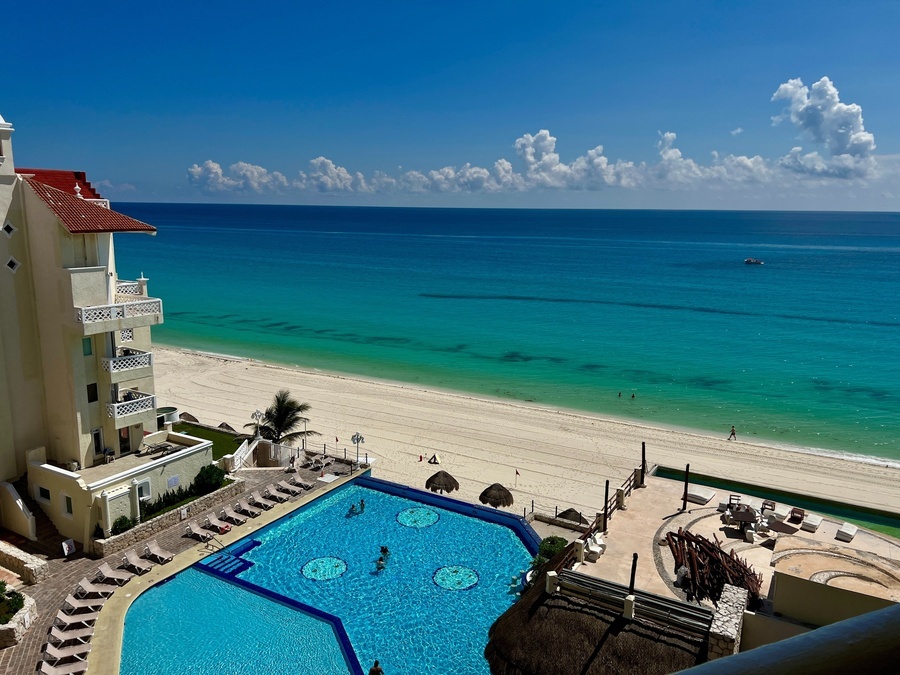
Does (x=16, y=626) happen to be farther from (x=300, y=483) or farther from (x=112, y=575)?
(x=300, y=483)

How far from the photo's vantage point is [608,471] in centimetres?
3350

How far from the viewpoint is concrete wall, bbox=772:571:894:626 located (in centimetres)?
1182

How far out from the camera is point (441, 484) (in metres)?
28.8

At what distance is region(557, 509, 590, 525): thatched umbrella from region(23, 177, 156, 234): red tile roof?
18.8 m

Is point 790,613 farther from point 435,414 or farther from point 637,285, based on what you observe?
point 637,285

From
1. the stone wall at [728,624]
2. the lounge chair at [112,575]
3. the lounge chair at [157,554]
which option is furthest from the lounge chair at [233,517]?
the stone wall at [728,624]

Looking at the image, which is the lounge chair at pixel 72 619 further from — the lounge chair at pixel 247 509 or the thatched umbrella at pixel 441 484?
the thatched umbrella at pixel 441 484

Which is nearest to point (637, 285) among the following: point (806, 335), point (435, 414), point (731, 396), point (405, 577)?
point (806, 335)

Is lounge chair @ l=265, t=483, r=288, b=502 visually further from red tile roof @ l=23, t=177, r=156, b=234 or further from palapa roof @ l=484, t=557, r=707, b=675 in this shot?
palapa roof @ l=484, t=557, r=707, b=675

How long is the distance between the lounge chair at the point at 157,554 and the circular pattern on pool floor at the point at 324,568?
15.3 feet

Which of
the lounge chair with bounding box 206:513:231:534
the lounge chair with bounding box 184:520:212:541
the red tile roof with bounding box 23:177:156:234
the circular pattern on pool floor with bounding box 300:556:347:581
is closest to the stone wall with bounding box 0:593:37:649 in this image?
the lounge chair with bounding box 184:520:212:541

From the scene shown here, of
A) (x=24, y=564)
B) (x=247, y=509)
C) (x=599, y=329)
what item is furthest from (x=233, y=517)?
(x=599, y=329)

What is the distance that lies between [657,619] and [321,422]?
1162 inches

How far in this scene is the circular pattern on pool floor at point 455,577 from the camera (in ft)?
71.6
